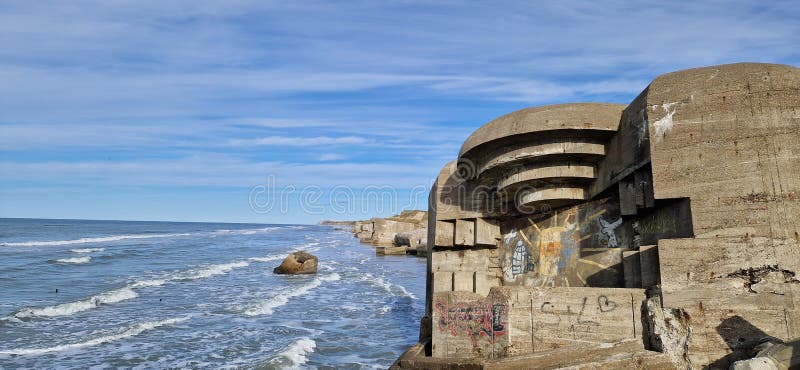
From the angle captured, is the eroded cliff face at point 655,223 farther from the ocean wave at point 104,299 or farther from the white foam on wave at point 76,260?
the white foam on wave at point 76,260

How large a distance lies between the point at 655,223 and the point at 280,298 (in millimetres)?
13467

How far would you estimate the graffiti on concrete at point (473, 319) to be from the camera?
17.5 ft

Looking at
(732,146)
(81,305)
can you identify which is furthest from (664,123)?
(81,305)

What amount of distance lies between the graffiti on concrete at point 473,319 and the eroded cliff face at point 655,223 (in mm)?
13

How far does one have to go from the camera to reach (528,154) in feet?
19.2

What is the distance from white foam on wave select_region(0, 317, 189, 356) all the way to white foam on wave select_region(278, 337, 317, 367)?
162 inches

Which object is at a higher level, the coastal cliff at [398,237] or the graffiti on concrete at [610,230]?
the coastal cliff at [398,237]

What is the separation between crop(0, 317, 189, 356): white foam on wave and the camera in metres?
10.1

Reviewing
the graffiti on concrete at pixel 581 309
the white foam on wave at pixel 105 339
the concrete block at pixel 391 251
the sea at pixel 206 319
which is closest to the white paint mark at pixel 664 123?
the graffiti on concrete at pixel 581 309

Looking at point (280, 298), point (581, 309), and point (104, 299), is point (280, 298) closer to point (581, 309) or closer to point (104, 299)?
point (104, 299)

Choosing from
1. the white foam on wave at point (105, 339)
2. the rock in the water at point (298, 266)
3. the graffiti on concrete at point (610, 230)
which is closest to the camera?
the graffiti on concrete at point (610, 230)

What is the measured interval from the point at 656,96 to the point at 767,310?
83.7 inches

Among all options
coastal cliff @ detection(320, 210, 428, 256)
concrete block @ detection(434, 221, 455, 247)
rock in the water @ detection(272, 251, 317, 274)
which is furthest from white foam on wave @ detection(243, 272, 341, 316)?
coastal cliff @ detection(320, 210, 428, 256)

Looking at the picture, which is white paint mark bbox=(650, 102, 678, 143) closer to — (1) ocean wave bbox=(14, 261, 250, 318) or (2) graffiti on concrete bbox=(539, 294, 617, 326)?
(2) graffiti on concrete bbox=(539, 294, 617, 326)
